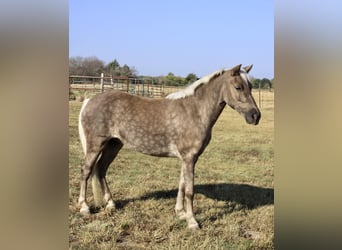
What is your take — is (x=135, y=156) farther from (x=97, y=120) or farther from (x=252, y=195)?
(x=252, y=195)

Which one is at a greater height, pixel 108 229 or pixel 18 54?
pixel 18 54

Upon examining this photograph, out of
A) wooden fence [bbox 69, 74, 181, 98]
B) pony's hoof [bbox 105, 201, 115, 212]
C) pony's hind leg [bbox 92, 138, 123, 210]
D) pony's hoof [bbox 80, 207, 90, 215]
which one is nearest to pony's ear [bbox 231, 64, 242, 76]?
wooden fence [bbox 69, 74, 181, 98]

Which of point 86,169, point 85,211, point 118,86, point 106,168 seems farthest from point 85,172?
point 118,86

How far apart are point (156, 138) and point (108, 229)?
785mm

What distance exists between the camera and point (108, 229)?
8.20ft

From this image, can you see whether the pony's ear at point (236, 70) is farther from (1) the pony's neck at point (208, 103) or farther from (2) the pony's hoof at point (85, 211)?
(2) the pony's hoof at point (85, 211)

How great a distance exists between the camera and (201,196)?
3041mm

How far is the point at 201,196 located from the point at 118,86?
4.00 ft

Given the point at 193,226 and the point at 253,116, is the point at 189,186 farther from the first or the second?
the point at 253,116

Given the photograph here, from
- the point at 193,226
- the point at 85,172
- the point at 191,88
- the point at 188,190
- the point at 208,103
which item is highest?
the point at 191,88

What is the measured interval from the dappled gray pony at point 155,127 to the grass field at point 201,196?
11 cm

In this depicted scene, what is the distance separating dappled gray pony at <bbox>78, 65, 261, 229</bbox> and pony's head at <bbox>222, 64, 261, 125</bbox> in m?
0.08

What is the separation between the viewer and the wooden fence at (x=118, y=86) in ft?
8.21

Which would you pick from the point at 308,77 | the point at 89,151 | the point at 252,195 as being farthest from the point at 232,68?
the point at 89,151
